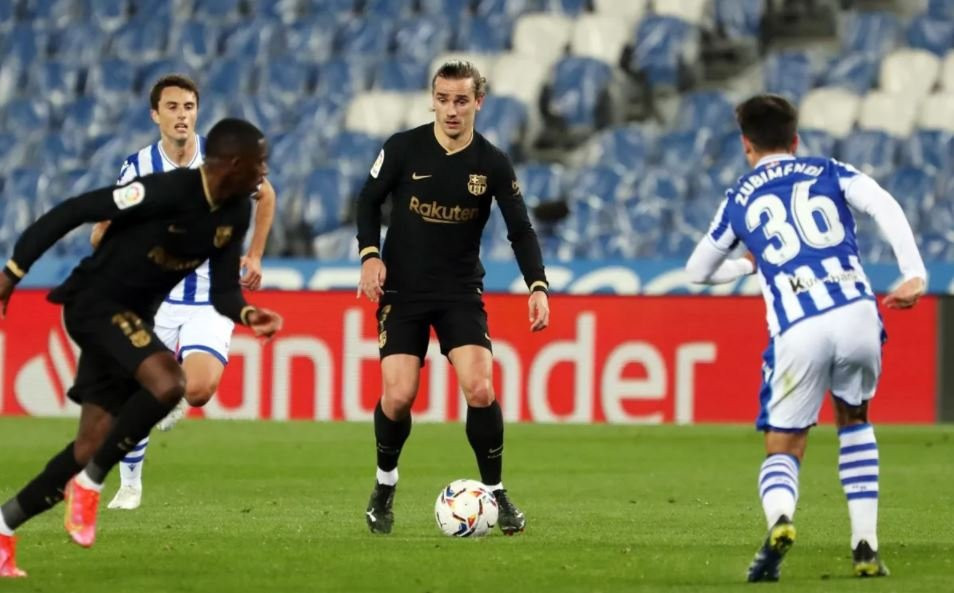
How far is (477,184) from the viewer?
8.39 metres

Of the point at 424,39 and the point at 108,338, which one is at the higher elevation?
the point at 424,39

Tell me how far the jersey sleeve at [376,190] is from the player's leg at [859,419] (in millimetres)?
2543

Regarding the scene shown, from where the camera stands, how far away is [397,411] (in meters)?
8.39

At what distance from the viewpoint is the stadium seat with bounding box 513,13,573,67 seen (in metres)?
20.1

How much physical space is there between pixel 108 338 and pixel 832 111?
13090 millimetres

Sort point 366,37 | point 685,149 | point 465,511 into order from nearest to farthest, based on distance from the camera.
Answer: point 465,511 < point 685,149 < point 366,37

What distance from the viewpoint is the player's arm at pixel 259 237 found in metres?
9.26

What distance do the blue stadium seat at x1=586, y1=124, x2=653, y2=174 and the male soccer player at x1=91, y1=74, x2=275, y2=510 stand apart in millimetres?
9552

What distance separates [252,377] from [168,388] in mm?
9982

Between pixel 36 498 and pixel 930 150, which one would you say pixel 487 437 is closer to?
pixel 36 498

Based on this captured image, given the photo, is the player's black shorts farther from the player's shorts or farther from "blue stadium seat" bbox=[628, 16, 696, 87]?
"blue stadium seat" bbox=[628, 16, 696, 87]

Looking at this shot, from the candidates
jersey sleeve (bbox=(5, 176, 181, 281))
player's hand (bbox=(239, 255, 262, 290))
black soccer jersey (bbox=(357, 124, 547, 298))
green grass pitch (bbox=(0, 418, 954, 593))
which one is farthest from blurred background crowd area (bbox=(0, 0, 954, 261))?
jersey sleeve (bbox=(5, 176, 181, 281))

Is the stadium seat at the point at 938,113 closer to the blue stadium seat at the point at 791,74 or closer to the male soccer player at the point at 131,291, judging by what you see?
the blue stadium seat at the point at 791,74

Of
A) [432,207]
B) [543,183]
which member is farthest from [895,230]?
[543,183]
